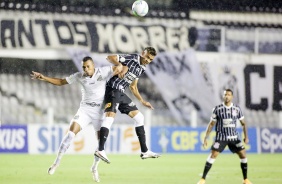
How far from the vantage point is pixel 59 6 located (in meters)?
29.8

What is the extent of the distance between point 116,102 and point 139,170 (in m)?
3.98

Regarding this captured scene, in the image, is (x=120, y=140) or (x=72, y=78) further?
(x=120, y=140)

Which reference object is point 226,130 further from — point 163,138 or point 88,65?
point 163,138

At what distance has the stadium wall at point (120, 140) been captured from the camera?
850 inches

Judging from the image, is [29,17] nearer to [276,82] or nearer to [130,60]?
[276,82]

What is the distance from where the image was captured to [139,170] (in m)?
16.2

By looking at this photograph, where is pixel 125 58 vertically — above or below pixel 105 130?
above

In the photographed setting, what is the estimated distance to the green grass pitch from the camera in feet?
43.5

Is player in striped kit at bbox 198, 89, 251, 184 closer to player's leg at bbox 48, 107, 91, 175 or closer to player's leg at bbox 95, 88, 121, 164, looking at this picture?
player's leg at bbox 95, 88, 121, 164

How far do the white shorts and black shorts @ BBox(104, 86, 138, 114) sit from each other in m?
0.17

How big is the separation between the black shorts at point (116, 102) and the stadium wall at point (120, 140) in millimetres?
9072

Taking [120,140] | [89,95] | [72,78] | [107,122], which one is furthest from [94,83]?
[120,140]

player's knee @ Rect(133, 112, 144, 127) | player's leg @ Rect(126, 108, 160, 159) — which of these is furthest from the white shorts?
player's knee @ Rect(133, 112, 144, 127)

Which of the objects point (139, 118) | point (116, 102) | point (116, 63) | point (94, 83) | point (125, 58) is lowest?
point (139, 118)
